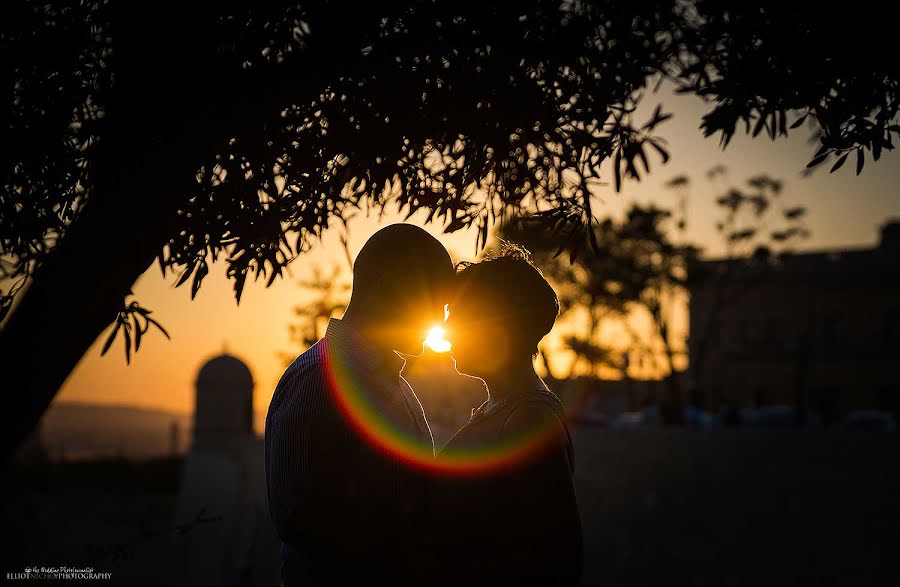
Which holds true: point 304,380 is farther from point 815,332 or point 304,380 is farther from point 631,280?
point 815,332

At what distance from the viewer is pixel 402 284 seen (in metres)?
3.19

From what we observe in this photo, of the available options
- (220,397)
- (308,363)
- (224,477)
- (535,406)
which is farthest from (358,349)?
(224,477)

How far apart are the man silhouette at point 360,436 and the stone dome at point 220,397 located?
44.4 ft

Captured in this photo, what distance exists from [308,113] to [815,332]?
5069 centimetres

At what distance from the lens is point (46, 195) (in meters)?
3.88

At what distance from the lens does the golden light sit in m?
3.28

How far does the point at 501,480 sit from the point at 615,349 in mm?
34850

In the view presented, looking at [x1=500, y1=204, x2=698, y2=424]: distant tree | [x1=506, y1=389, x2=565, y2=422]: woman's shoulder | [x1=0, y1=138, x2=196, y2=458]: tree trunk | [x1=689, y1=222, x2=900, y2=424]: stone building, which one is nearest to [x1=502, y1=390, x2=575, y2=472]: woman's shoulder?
[x1=506, y1=389, x2=565, y2=422]: woman's shoulder

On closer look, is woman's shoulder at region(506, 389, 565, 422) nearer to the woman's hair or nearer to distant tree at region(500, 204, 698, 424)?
the woman's hair

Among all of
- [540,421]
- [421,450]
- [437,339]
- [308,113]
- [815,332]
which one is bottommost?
[421,450]

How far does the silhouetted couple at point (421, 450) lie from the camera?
9.16 ft

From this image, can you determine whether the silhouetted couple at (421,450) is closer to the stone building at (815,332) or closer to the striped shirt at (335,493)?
the striped shirt at (335,493)

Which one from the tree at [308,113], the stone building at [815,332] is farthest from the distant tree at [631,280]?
the tree at [308,113]

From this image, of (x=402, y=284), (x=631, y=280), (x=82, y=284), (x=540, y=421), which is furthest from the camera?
(x=631, y=280)
